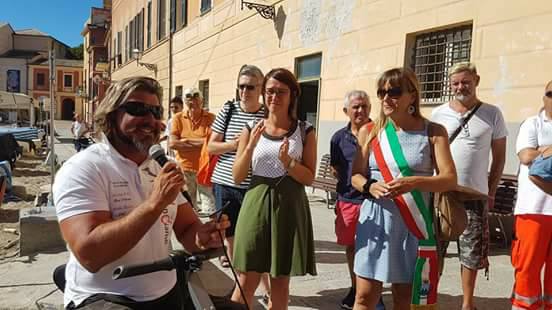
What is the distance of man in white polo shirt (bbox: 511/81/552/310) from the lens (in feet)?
9.97

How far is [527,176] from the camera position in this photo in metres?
3.12

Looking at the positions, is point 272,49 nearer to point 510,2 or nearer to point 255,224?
point 510,2

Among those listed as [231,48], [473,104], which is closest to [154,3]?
[231,48]

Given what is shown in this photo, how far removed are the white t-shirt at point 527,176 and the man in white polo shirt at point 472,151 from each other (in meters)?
0.24

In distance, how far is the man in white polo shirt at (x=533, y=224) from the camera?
304 cm

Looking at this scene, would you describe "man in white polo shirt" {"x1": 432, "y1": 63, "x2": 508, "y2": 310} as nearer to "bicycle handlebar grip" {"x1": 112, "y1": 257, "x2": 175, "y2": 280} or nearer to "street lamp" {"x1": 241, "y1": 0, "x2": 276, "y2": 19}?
"bicycle handlebar grip" {"x1": 112, "y1": 257, "x2": 175, "y2": 280}

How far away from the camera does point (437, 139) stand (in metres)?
2.48

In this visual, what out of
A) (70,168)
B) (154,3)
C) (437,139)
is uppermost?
(154,3)

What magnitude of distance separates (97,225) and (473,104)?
→ 9.01 feet

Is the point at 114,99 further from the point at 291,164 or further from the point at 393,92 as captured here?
the point at 393,92

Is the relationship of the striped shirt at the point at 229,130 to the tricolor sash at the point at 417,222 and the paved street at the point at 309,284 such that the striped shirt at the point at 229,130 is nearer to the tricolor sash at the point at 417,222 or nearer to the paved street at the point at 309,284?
the paved street at the point at 309,284

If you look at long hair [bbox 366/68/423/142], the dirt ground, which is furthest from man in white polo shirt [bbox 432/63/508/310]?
the dirt ground

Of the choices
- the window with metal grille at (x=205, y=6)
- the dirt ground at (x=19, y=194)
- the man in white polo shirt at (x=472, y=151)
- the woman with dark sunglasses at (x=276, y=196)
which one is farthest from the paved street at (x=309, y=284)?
the window with metal grille at (x=205, y=6)

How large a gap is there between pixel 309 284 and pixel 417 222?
6.34 feet
